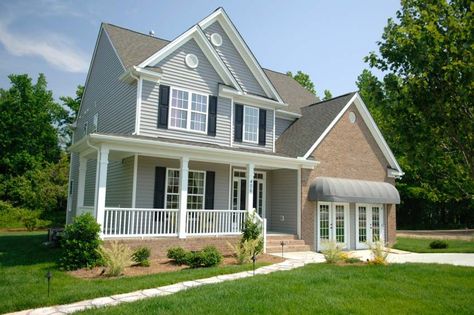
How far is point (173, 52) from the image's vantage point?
17.4 m

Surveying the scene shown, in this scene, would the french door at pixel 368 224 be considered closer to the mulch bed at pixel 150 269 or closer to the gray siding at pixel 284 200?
the gray siding at pixel 284 200

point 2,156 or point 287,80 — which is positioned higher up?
point 287,80

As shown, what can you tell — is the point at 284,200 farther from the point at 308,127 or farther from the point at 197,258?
the point at 197,258

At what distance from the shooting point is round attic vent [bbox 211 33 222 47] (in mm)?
19484

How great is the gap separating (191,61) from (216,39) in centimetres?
264

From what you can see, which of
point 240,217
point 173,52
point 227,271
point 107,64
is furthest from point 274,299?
point 107,64

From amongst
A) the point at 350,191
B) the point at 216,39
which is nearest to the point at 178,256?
the point at 350,191

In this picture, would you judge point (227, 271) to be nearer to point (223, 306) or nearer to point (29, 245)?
point (223, 306)

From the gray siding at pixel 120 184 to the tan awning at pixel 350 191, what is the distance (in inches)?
323

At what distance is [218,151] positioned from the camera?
50.7 ft

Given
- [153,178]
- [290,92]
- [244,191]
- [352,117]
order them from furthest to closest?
[290,92], [352,117], [244,191], [153,178]

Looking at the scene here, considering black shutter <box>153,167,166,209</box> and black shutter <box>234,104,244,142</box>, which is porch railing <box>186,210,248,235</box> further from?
black shutter <box>234,104,244,142</box>

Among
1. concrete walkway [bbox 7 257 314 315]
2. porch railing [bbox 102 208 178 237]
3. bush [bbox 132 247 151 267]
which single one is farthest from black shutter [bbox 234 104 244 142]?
concrete walkway [bbox 7 257 314 315]

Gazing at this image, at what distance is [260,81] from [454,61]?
1473cm
